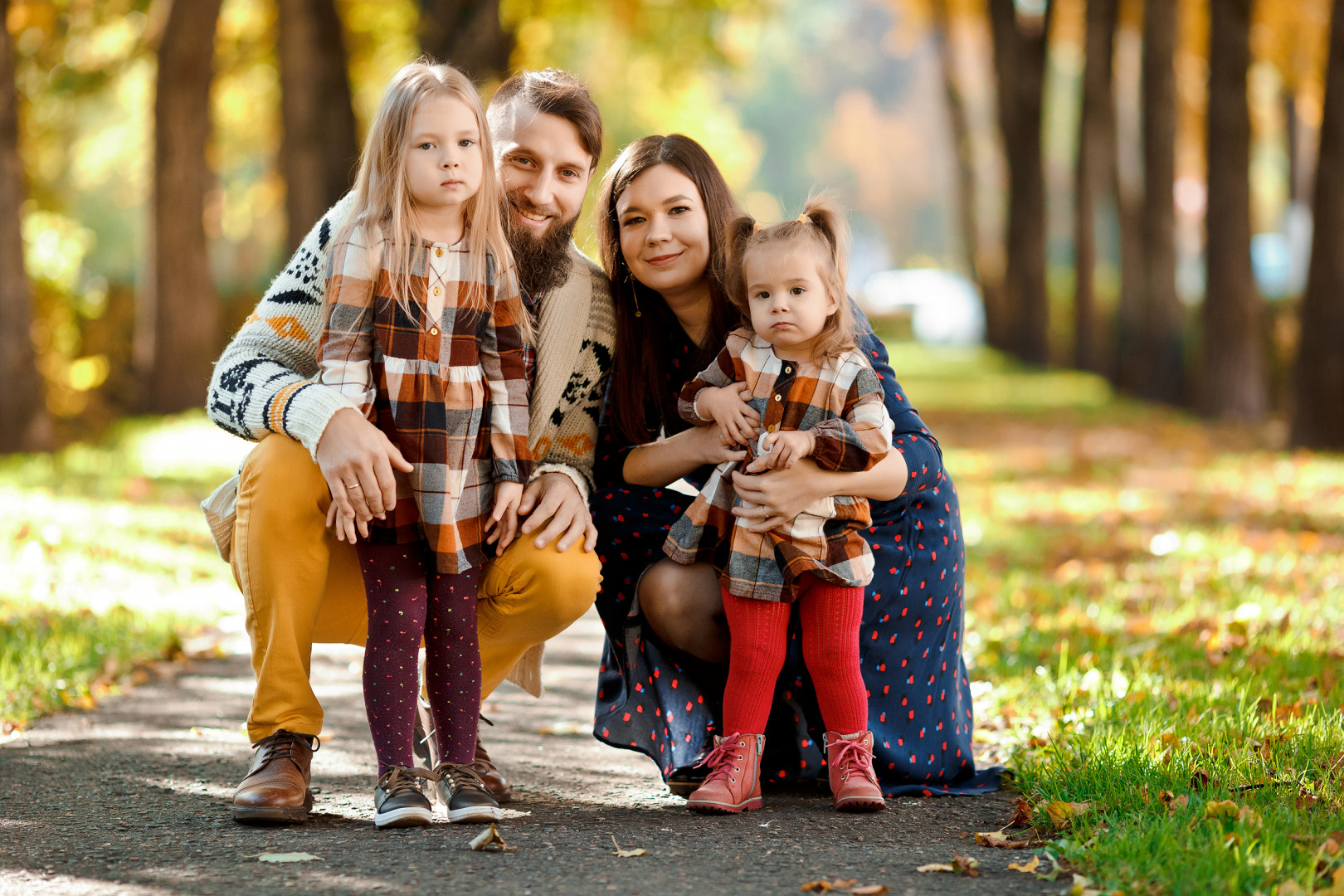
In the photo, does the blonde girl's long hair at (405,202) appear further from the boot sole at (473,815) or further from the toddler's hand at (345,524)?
the boot sole at (473,815)

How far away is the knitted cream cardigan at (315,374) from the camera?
320 centimetres

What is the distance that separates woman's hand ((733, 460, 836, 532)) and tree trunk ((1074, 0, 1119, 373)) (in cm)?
1730

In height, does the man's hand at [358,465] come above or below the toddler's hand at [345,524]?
above

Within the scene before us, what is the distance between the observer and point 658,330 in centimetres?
372

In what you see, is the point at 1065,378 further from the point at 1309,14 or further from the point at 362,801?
the point at 362,801

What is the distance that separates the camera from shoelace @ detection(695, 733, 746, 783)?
130 inches

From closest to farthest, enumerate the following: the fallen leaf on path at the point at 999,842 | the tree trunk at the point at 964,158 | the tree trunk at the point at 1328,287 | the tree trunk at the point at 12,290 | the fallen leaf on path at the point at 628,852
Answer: the fallen leaf on path at the point at 628,852 < the fallen leaf on path at the point at 999,842 < the tree trunk at the point at 12,290 < the tree trunk at the point at 1328,287 < the tree trunk at the point at 964,158

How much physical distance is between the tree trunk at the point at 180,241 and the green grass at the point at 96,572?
131 inches

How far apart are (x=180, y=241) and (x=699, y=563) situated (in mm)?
11743

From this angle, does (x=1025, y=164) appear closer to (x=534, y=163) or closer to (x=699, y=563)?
(x=534, y=163)

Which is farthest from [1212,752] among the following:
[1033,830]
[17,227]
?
[17,227]

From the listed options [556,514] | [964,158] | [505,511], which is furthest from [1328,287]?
[964,158]

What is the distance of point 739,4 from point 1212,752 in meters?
18.4

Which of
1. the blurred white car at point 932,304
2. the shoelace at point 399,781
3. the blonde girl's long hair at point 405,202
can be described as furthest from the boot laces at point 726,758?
the blurred white car at point 932,304
